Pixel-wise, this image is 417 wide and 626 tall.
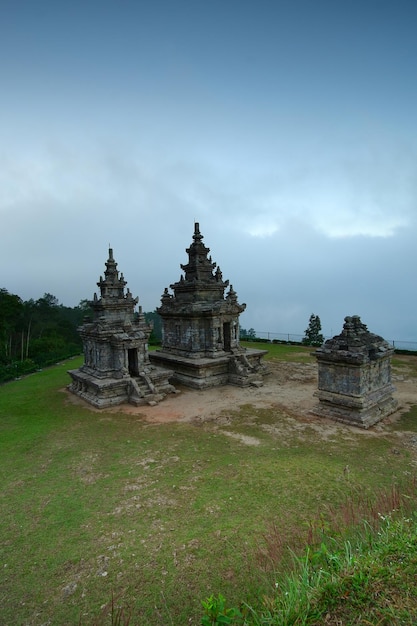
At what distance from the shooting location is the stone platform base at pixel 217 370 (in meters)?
19.1

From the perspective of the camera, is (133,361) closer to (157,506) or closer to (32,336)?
(157,506)

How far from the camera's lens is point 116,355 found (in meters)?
17.5

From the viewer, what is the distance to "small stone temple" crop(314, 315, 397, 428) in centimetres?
1285

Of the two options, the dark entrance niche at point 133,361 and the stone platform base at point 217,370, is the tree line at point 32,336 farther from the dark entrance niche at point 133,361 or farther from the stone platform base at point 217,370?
the stone platform base at point 217,370

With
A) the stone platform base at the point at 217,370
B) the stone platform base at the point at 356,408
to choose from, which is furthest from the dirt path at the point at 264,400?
the stone platform base at the point at 217,370

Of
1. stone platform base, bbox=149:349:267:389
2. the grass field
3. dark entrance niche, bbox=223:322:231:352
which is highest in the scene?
dark entrance niche, bbox=223:322:231:352

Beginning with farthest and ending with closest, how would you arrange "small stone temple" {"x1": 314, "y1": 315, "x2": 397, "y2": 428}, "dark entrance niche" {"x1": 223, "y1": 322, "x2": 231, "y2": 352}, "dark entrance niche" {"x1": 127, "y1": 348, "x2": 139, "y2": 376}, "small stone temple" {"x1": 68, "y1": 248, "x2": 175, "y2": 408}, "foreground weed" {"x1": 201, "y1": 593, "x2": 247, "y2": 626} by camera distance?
"dark entrance niche" {"x1": 223, "y1": 322, "x2": 231, "y2": 352}
"dark entrance niche" {"x1": 127, "y1": 348, "x2": 139, "y2": 376}
"small stone temple" {"x1": 68, "y1": 248, "x2": 175, "y2": 408}
"small stone temple" {"x1": 314, "y1": 315, "x2": 397, "y2": 428}
"foreground weed" {"x1": 201, "y1": 593, "x2": 247, "y2": 626}

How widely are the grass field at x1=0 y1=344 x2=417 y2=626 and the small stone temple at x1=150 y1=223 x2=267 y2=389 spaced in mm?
6101

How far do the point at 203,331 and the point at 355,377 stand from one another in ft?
32.2

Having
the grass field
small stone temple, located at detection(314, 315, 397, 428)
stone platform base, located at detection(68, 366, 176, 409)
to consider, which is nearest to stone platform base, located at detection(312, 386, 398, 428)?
small stone temple, located at detection(314, 315, 397, 428)

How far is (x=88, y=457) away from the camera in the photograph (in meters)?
10.8

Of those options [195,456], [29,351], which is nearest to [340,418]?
[195,456]

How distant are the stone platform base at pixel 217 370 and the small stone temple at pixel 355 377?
556cm

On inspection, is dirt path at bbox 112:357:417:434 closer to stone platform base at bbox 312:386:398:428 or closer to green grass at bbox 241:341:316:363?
stone platform base at bbox 312:386:398:428
